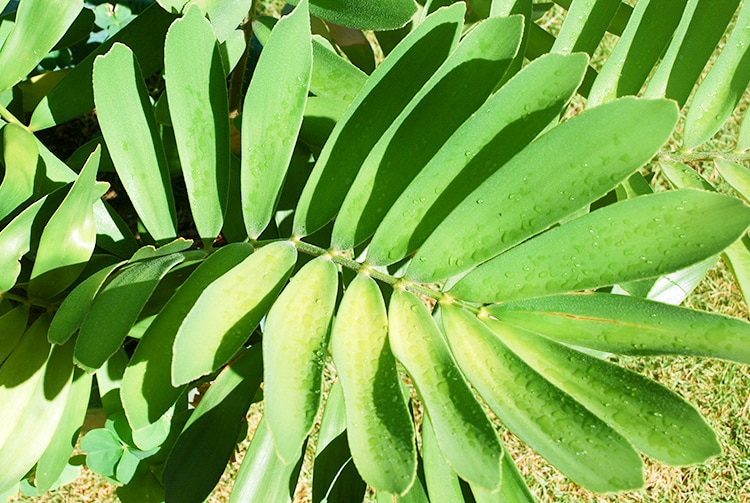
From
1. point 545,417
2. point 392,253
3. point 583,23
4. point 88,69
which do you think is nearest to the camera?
point 545,417

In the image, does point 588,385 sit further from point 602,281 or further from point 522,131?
point 522,131

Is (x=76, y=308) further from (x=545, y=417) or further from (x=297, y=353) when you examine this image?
(x=545, y=417)

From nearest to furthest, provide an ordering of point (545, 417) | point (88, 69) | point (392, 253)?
point (545, 417) < point (392, 253) < point (88, 69)

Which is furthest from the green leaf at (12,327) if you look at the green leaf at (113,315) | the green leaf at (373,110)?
the green leaf at (373,110)

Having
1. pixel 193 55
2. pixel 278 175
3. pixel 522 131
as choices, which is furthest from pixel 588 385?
pixel 193 55

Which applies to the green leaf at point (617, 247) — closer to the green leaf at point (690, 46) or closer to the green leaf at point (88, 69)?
the green leaf at point (690, 46)

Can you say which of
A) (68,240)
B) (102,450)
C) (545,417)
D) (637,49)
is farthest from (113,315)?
(637,49)

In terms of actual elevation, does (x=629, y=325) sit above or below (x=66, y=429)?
above
